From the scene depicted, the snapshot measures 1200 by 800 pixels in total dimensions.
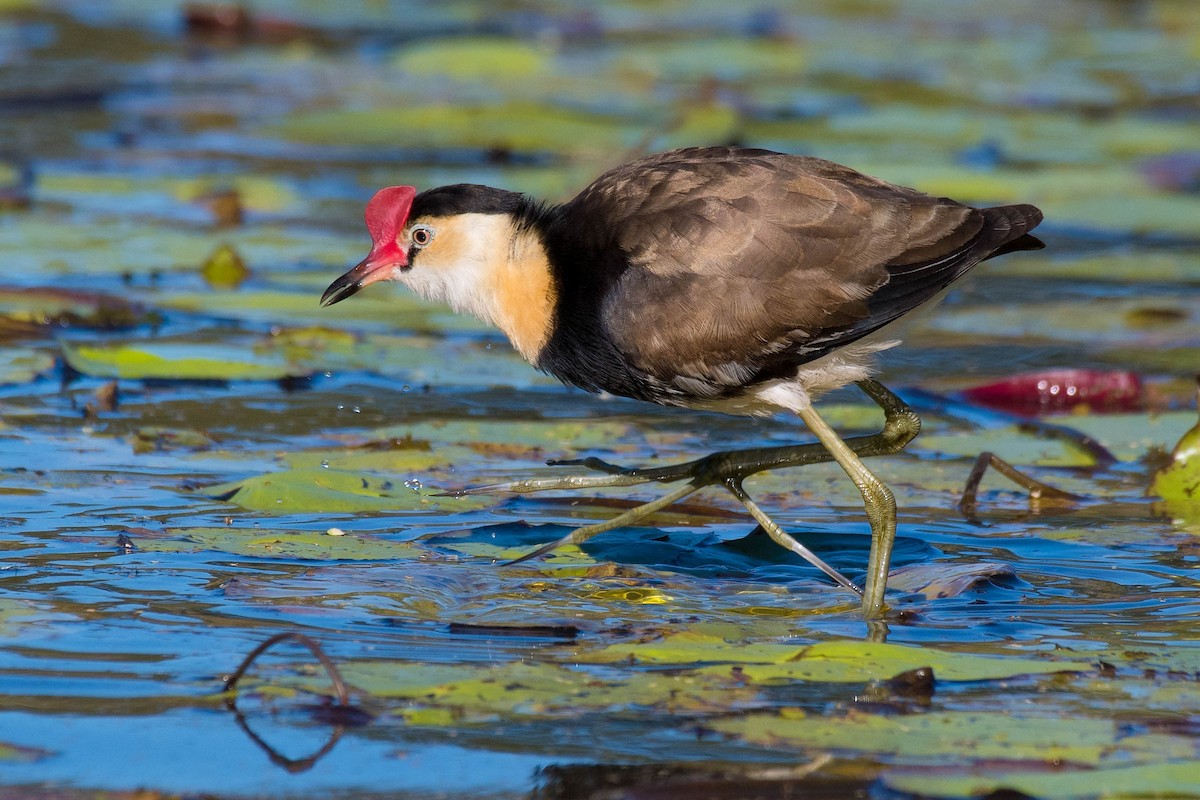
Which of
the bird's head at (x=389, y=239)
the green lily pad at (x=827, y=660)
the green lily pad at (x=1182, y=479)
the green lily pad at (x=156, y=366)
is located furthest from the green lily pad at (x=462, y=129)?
the green lily pad at (x=827, y=660)

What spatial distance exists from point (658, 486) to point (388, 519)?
1.05 meters

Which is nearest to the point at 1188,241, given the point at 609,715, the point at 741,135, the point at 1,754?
the point at 741,135

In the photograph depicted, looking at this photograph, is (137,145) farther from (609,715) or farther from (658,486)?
(609,715)

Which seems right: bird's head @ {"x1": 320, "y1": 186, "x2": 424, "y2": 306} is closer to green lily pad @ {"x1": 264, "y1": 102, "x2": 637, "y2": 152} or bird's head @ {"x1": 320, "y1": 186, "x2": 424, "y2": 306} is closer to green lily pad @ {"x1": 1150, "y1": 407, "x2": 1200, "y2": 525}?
green lily pad @ {"x1": 1150, "y1": 407, "x2": 1200, "y2": 525}

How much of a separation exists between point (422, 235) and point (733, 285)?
1086 mm

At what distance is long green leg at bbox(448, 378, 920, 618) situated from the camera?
4.88 m

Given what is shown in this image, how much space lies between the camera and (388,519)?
17.5ft

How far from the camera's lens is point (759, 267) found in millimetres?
4938

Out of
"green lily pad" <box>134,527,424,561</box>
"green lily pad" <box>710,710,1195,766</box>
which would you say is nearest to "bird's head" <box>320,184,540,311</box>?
"green lily pad" <box>134,527,424,561</box>

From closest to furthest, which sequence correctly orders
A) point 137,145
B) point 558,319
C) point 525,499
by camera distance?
point 558,319 < point 525,499 < point 137,145

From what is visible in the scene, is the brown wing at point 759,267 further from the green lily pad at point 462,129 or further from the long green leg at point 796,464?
the green lily pad at point 462,129

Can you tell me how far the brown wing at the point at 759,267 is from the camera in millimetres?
4922

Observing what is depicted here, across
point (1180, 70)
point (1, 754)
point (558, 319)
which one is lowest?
point (1, 754)

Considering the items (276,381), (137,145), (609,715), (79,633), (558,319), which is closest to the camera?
(609,715)
